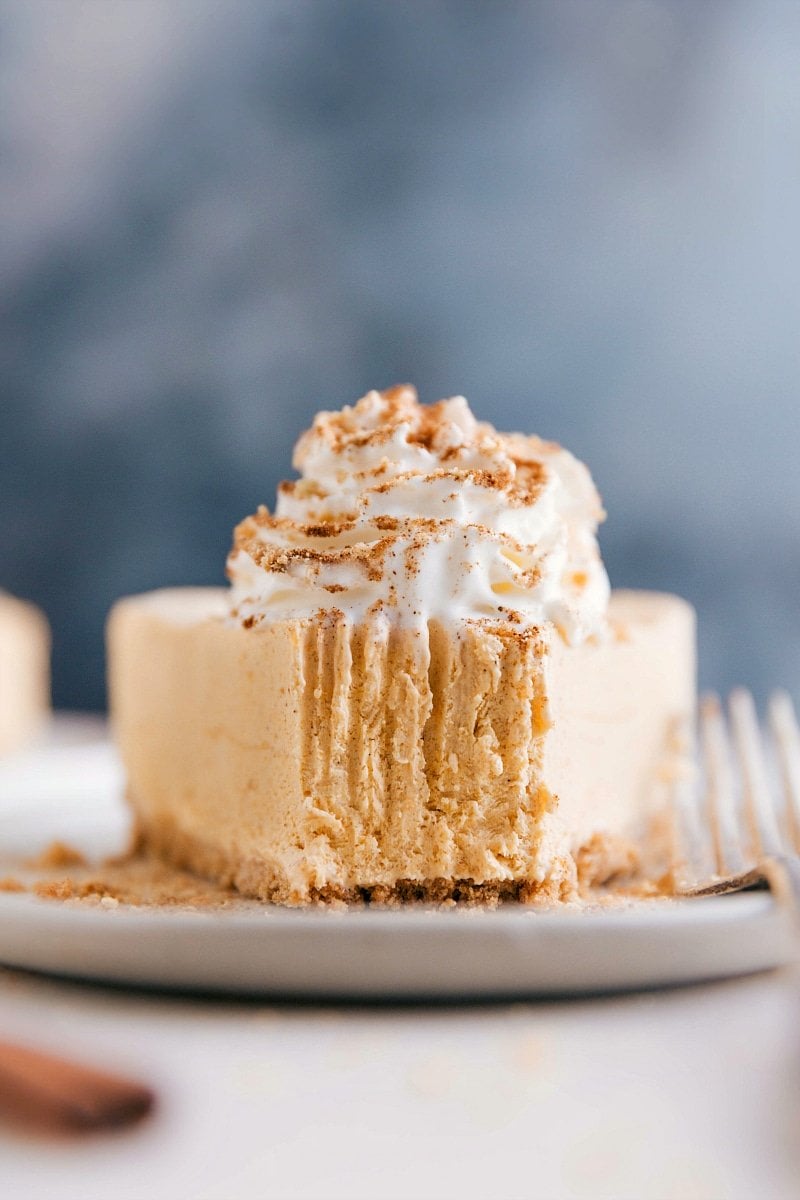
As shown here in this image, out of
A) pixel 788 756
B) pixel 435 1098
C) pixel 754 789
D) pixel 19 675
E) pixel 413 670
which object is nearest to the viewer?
pixel 435 1098

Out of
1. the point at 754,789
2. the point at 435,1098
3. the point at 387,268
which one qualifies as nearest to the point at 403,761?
the point at 435,1098

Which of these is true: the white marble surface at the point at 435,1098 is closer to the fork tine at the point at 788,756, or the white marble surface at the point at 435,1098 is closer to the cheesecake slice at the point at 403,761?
the cheesecake slice at the point at 403,761

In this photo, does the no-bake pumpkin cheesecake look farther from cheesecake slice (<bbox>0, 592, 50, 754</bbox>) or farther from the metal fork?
cheesecake slice (<bbox>0, 592, 50, 754</bbox>)

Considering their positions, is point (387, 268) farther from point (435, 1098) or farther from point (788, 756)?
point (435, 1098)

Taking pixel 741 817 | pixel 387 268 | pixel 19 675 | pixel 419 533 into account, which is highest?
pixel 387 268

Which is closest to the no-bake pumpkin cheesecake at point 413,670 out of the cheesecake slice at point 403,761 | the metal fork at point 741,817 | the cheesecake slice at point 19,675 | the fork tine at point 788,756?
the cheesecake slice at point 403,761

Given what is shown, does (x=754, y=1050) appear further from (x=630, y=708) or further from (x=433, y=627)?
A: (x=630, y=708)
